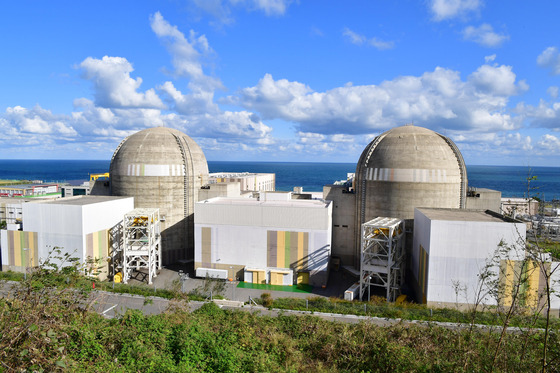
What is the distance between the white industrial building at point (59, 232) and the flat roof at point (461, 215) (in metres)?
32.7

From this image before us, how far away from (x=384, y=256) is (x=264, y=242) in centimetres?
1229

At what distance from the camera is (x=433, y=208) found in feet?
118

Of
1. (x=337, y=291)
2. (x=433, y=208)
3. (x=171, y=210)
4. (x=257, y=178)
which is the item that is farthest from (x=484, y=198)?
(x=257, y=178)

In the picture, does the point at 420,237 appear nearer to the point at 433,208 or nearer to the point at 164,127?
the point at 433,208

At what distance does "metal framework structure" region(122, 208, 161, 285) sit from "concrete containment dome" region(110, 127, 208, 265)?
2.94 meters

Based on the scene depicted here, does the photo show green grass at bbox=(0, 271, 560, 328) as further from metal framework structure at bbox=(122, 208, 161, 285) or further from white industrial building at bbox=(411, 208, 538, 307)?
metal framework structure at bbox=(122, 208, 161, 285)

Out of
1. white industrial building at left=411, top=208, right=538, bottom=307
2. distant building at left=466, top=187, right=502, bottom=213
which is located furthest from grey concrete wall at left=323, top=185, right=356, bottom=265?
distant building at left=466, top=187, right=502, bottom=213

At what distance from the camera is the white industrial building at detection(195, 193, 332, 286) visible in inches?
1394

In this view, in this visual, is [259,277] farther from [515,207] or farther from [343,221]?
[515,207]

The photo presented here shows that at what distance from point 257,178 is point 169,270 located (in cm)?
4059

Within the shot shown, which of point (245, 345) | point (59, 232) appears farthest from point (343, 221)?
point (59, 232)

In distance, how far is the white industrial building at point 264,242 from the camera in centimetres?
3541

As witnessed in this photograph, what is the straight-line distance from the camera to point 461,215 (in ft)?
105

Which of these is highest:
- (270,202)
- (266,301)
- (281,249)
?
(270,202)
